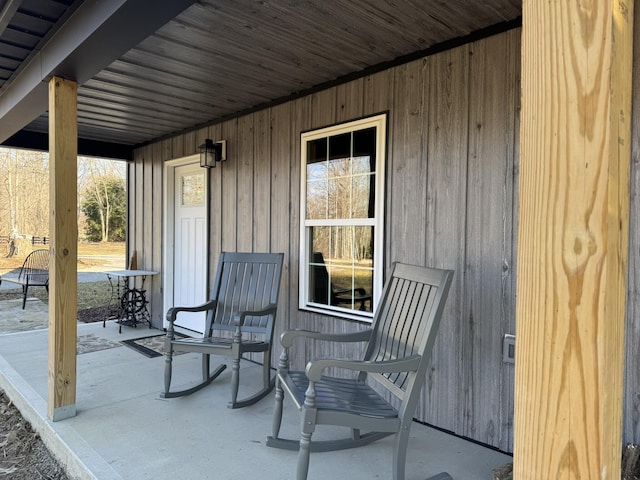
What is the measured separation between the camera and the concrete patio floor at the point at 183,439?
219cm

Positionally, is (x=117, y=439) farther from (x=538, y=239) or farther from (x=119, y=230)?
(x=119, y=230)

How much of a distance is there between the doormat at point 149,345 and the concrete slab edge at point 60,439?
109cm

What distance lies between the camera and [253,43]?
272 centimetres

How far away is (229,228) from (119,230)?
46.4ft

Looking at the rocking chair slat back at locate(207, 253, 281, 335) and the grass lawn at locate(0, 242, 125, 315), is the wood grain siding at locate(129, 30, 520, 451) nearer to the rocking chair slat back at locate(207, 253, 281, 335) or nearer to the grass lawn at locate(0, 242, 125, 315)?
the rocking chair slat back at locate(207, 253, 281, 335)

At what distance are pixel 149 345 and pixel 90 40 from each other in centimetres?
324

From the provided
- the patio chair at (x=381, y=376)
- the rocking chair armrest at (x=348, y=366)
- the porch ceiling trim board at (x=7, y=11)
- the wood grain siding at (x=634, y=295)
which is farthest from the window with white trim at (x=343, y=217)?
the porch ceiling trim board at (x=7, y=11)

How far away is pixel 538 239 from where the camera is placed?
0.82 meters

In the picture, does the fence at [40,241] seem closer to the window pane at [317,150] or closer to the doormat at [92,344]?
the doormat at [92,344]

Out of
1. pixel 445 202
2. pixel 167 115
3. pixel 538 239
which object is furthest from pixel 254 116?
pixel 538 239

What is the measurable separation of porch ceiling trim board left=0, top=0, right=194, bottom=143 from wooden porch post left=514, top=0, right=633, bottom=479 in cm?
169

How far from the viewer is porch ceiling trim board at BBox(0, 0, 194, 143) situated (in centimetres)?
199

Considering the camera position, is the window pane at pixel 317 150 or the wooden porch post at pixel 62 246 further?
the window pane at pixel 317 150

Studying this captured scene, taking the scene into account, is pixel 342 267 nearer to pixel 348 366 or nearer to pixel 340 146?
pixel 340 146
